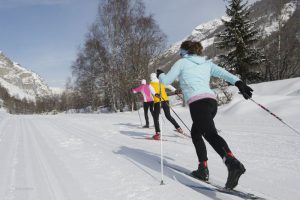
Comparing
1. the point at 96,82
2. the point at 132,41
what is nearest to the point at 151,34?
the point at 132,41

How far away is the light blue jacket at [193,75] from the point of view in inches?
151

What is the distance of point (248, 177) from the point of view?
424 centimetres

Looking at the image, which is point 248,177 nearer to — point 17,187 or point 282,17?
point 17,187

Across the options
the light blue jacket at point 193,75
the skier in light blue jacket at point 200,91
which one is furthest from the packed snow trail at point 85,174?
the light blue jacket at point 193,75

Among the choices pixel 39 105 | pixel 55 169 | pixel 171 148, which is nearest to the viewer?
pixel 55 169

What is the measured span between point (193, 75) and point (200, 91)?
22 cm

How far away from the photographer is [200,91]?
150 inches

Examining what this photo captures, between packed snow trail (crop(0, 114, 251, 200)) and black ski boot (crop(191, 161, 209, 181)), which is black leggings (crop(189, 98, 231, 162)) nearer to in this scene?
black ski boot (crop(191, 161, 209, 181))

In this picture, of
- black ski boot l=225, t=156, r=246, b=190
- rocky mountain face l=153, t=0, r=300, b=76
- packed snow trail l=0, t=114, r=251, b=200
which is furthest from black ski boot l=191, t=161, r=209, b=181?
rocky mountain face l=153, t=0, r=300, b=76

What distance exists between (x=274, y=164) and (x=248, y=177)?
866 mm

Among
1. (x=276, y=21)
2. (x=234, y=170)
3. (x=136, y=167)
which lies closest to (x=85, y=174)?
(x=136, y=167)

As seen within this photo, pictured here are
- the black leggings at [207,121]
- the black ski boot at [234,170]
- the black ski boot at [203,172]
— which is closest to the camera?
the black ski boot at [234,170]

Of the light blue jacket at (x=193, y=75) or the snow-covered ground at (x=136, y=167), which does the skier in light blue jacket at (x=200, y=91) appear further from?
the snow-covered ground at (x=136, y=167)

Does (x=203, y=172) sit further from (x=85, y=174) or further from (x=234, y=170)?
(x=85, y=174)
